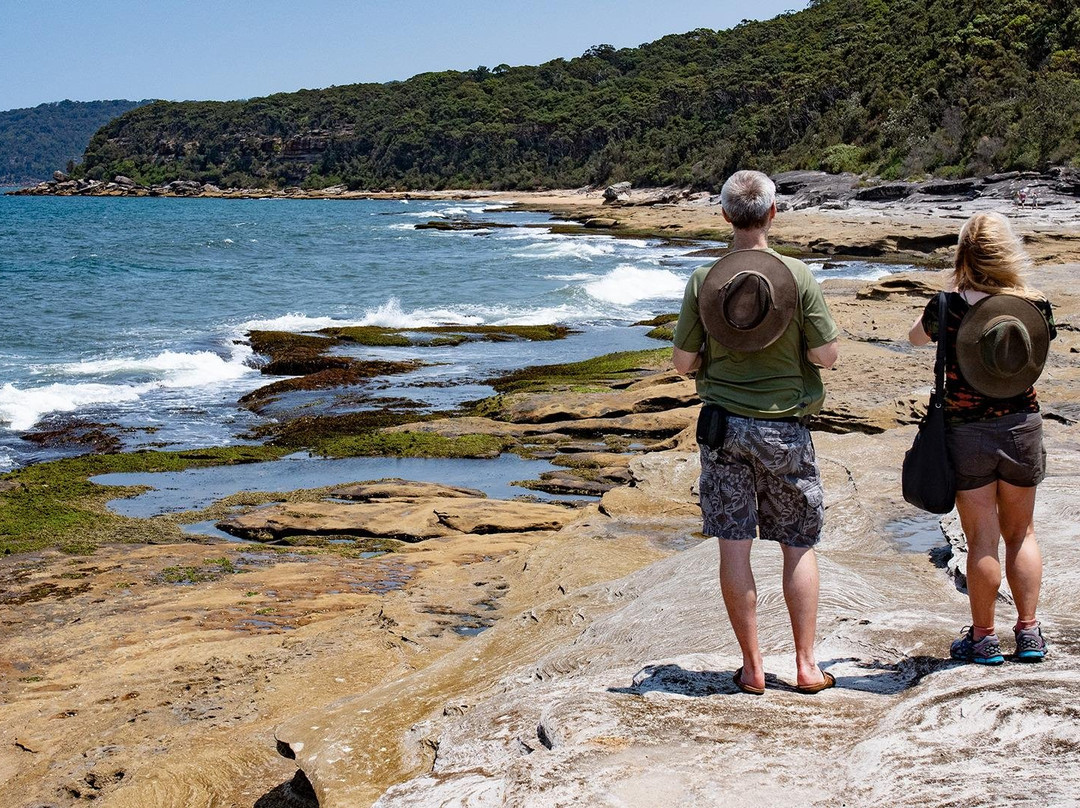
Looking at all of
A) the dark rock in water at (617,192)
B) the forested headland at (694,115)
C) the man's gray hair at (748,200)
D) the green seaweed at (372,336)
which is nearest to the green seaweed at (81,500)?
the man's gray hair at (748,200)

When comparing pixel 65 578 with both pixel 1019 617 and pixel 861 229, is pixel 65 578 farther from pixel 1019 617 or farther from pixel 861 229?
pixel 861 229

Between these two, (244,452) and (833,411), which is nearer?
(833,411)

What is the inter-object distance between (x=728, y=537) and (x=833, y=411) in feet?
25.3

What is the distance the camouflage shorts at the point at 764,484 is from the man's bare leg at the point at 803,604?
61 millimetres

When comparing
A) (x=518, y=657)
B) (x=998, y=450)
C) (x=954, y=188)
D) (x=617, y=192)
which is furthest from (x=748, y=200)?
(x=617, y=192)

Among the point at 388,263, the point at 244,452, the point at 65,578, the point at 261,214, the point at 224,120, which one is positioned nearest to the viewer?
the point at 65,578

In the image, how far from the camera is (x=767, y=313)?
11.6 ft

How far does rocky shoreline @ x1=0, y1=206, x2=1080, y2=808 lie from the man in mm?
320

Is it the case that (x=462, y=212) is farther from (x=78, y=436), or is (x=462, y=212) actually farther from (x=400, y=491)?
(x=400, y=491)

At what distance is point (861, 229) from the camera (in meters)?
41.8

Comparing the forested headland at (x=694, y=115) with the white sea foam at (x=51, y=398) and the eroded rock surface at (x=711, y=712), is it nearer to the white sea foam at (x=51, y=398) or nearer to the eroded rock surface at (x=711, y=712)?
the white sea foam at (x=51, y=398)

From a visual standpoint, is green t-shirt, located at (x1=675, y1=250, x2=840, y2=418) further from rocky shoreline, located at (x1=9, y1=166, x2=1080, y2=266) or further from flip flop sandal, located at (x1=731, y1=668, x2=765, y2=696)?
rocky shoreline, located at (x1=9, y1=166, x2=1080, y2=266)

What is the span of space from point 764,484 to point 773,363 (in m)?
0.41

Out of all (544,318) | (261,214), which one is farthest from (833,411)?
(261,214)
